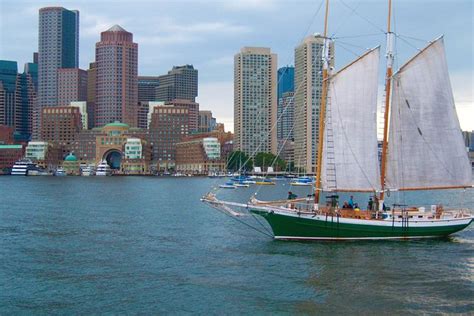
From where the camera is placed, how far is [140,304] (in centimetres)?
3478

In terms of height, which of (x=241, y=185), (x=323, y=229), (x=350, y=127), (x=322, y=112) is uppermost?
(x=322, y=112)

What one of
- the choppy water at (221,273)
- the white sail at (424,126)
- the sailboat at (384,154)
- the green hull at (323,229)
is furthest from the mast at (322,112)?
the white sail at (424,126)

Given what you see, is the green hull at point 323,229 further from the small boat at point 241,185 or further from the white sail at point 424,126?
the small boat at point 241,185

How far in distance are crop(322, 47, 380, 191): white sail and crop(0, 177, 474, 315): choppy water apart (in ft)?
21.1

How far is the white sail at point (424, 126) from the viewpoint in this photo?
56.3 metres

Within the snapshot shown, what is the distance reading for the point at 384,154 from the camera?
56.7 meters

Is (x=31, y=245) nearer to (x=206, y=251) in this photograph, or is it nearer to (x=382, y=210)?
(x=206, y=251)

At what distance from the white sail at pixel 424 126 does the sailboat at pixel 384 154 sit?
0.30 feet

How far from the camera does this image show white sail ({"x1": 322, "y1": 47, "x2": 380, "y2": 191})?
54938 mm

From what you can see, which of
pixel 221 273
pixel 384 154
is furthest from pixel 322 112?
pixel 221 273

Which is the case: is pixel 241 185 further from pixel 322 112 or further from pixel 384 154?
pixel 322 112

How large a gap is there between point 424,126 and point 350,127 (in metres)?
7.18

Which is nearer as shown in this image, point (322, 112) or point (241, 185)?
point (322, 112)

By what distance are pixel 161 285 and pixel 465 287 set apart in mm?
18725
